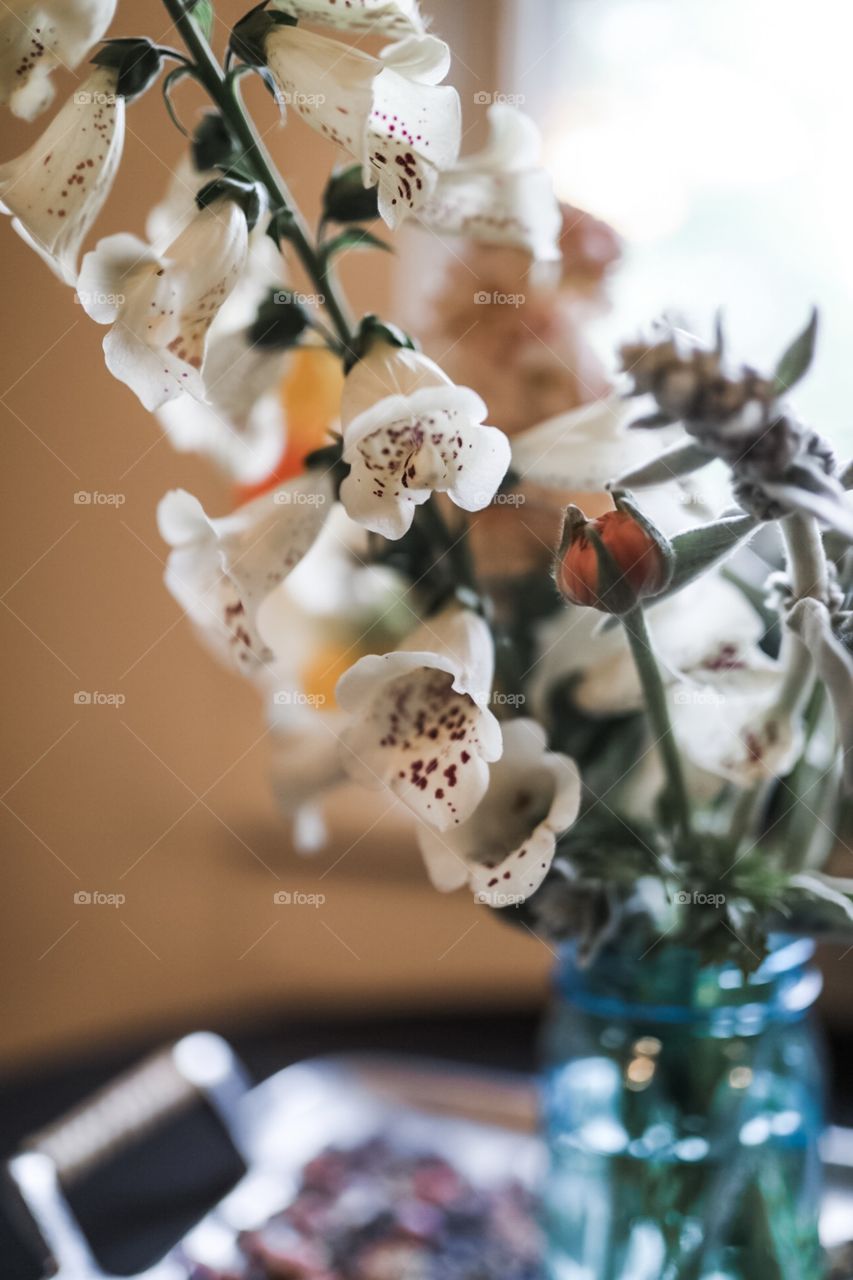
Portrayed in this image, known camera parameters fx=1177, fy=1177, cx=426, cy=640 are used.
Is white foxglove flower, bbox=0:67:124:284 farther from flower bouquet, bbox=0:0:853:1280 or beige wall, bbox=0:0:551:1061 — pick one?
beige wall, bbox=0:0:551:1061

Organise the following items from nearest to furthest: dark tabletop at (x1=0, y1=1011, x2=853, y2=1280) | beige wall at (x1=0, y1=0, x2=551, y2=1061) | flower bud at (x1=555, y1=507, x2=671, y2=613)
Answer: flower bud at (x1=555, y1=507, x2=671, y2=613) < dark tabletop at (x1=0, y1=1011, x2=853, y2=1280) < beige wall at (x1=0, y1=0, x2=551, y2=1061)

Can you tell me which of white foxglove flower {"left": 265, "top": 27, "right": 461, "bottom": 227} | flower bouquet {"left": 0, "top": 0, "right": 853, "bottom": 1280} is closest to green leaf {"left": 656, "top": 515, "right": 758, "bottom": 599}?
flower bouquet {"left": 0, "top": 0, "right": 853, "bottom": 1280}

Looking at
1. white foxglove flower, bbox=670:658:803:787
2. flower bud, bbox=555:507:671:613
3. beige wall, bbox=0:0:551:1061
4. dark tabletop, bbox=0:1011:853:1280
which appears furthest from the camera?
beige wall, bbox=0:0:551:1061

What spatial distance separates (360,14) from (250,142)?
5cm

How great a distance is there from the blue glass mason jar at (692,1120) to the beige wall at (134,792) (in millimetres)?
520

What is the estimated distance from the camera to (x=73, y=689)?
951 millimetres

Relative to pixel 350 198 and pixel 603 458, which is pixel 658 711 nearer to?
pixel 603 458

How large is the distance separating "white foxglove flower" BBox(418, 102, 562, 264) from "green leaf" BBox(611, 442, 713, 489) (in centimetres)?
13

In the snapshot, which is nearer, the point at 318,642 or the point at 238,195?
the point at 238,195

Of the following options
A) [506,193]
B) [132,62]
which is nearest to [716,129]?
[506,193]

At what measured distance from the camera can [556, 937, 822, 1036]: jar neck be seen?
1.60 feet

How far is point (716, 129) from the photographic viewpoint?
3.18 ft

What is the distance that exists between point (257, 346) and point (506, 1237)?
18.9 inches

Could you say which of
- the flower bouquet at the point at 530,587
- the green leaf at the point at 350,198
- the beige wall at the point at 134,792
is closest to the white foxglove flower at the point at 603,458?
the flower bouquet at the point at 530,587
